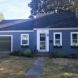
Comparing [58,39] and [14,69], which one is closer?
[14,69]

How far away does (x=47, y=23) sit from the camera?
23.4 metres

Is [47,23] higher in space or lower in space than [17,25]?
higher

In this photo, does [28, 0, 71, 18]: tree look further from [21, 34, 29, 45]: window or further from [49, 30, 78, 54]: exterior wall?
[49, 30, 78, 54]: exterior wall

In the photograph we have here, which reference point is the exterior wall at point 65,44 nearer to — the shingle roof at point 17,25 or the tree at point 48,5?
the shingle roof at point 17,25

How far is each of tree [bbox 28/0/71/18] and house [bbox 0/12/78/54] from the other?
40.7ft

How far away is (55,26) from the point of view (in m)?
22.3

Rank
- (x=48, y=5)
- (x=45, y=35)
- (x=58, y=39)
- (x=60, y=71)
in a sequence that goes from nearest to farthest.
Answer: (x=60, y=71), (x=58, y=39), (x=45, y=35), (x=48, y=5)

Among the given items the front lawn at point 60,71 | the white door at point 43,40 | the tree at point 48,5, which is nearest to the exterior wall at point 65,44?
the white door at point 43,40

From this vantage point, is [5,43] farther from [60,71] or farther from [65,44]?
[60,71]

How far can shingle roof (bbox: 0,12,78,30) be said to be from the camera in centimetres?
2262

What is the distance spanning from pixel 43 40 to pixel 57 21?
130 inches

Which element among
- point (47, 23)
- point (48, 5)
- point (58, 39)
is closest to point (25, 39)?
point (47, 23)

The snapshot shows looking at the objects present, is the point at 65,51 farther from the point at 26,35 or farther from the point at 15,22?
the point at 15,22

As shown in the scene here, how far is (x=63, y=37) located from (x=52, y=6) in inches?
667
